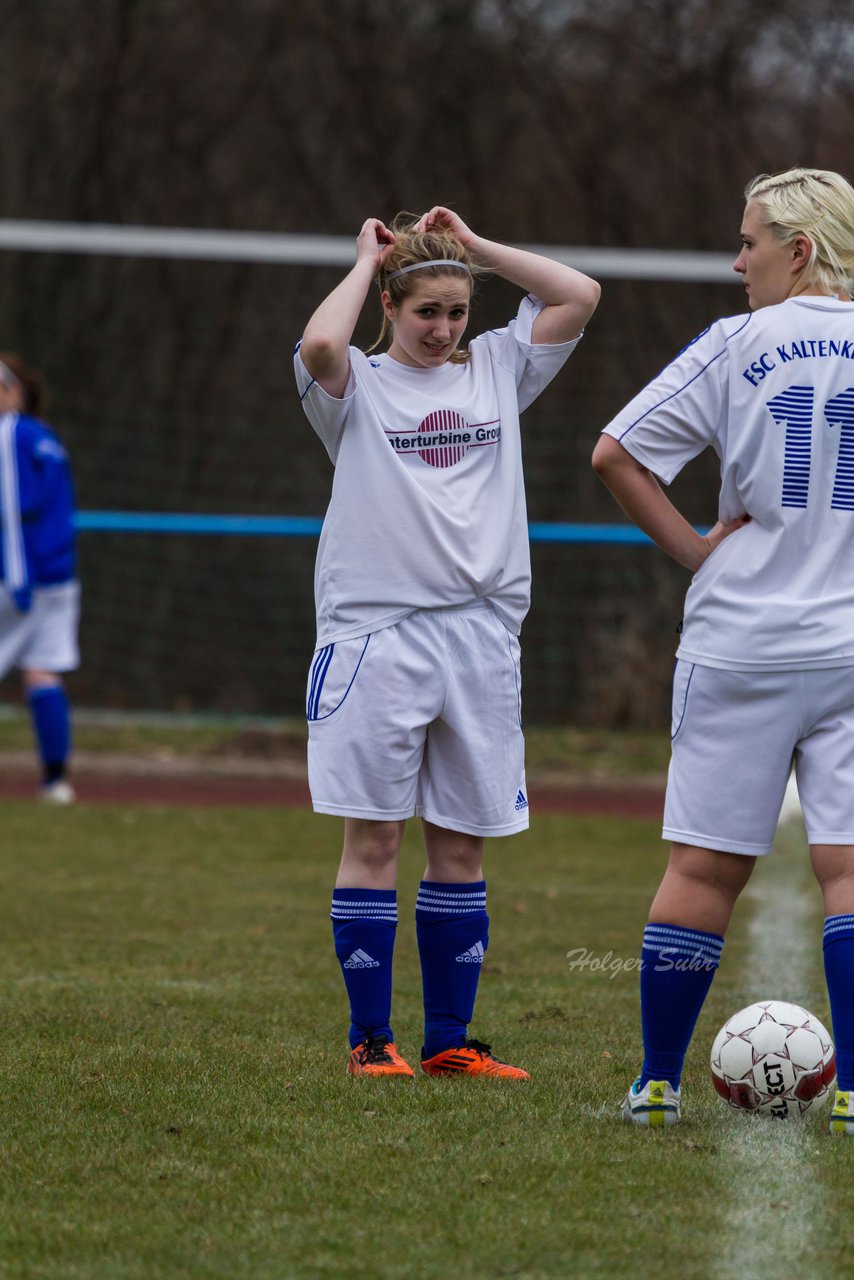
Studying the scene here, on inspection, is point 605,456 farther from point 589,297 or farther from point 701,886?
point 701,886

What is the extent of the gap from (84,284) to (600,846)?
320 inches

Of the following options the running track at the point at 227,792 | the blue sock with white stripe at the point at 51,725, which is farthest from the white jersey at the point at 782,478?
the blue sock with white stripe at the point at 51,725

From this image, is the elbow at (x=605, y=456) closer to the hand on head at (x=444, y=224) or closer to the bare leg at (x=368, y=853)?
the hand on head at (x=444, y=224)

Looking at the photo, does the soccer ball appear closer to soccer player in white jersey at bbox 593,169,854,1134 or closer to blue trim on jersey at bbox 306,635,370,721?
soccer player in white jersey at bbox 593,169,854,1134

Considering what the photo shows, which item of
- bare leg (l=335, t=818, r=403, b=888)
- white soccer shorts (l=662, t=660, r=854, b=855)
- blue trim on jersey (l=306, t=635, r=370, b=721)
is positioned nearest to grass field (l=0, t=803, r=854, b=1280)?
bare leg (l=335, t=818, r=403, b=888)

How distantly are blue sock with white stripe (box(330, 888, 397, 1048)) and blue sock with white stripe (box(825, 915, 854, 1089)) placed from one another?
40.8 inches

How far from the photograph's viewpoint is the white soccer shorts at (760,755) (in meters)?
3.44

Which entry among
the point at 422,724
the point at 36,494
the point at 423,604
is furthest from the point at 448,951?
the point at 36,494

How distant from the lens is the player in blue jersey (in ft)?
31.2

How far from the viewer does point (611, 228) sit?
50.0 feet

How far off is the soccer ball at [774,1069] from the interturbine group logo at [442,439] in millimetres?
1418

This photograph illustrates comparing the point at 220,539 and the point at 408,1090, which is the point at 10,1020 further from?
the point at 220,539

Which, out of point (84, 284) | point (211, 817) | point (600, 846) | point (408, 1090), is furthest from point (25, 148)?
point (408, 1090)

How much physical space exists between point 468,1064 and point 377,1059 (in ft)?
0.70
